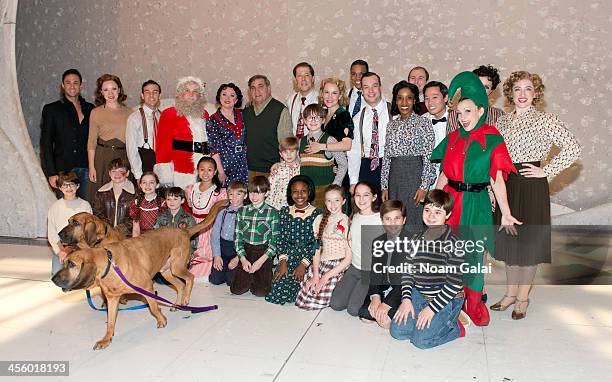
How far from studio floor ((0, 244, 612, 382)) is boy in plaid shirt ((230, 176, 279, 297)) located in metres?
0.18

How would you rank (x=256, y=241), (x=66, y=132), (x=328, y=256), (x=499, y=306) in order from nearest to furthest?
(x=499, y=306)
(x=328, y=256)
(x=256, y=241)
(x=66, y=132)

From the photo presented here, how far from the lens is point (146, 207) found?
5.11m

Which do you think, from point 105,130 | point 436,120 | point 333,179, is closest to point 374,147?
point 333,179

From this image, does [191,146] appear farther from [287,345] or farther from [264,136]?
[287,345]

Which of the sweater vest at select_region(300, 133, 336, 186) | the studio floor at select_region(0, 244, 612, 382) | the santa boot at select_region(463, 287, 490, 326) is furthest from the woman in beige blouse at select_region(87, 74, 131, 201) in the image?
the santa boot at select_region(463, 287, 490, 326)

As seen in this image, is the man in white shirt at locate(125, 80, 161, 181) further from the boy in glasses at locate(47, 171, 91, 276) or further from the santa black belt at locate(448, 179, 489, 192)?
the santa black belt at locate(448, 179, 489, 192)

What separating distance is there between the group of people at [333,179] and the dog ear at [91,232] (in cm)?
68

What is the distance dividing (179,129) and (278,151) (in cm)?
96

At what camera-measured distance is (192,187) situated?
5391 millimetres

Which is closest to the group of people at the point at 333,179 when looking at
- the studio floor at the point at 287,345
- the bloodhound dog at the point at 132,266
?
the studio floor at the point at 287,345

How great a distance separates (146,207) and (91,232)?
1.17 metres

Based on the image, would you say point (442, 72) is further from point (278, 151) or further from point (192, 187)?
point (192, 187)

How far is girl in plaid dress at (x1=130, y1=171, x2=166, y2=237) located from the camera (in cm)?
508

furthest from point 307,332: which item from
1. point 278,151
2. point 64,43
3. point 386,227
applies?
point 64,43
